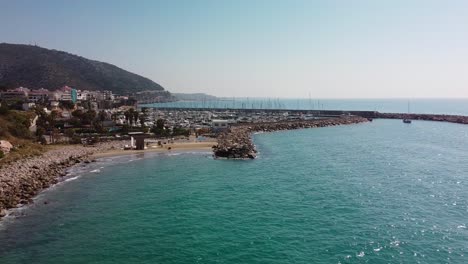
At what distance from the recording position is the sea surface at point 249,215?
20.1m

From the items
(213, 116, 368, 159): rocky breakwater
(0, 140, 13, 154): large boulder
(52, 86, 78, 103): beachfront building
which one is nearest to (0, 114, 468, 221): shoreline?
(213, 116, 368, 159): rocky breakwater

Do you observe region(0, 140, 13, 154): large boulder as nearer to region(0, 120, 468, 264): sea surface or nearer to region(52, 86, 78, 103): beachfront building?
region(0, 120, 468, 264): sea surface

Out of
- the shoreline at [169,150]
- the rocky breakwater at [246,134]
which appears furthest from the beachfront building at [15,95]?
the rocky breakwater at [246,134]

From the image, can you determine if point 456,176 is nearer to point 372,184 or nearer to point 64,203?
point 372,184

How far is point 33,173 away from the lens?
37.6 metres

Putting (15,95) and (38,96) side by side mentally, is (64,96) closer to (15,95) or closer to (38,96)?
(38,96)

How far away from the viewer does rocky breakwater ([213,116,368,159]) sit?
172ft

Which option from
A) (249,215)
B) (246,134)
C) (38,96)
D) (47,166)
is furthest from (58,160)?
(38,96)

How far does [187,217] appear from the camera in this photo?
2598cm

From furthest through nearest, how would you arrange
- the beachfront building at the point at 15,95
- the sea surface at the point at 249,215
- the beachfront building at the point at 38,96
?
the beachfront building at the point at 38,96, the beachfront building at the point at 15,95, the sea surface at the point at 249,215

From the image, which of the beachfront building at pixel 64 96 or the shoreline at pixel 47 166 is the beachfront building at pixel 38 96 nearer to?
the beachfront building at pixel 64 96

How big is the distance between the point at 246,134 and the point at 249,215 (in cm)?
4727

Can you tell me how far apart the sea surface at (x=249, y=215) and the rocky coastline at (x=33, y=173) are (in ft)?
4.99

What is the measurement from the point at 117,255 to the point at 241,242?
6.87m
